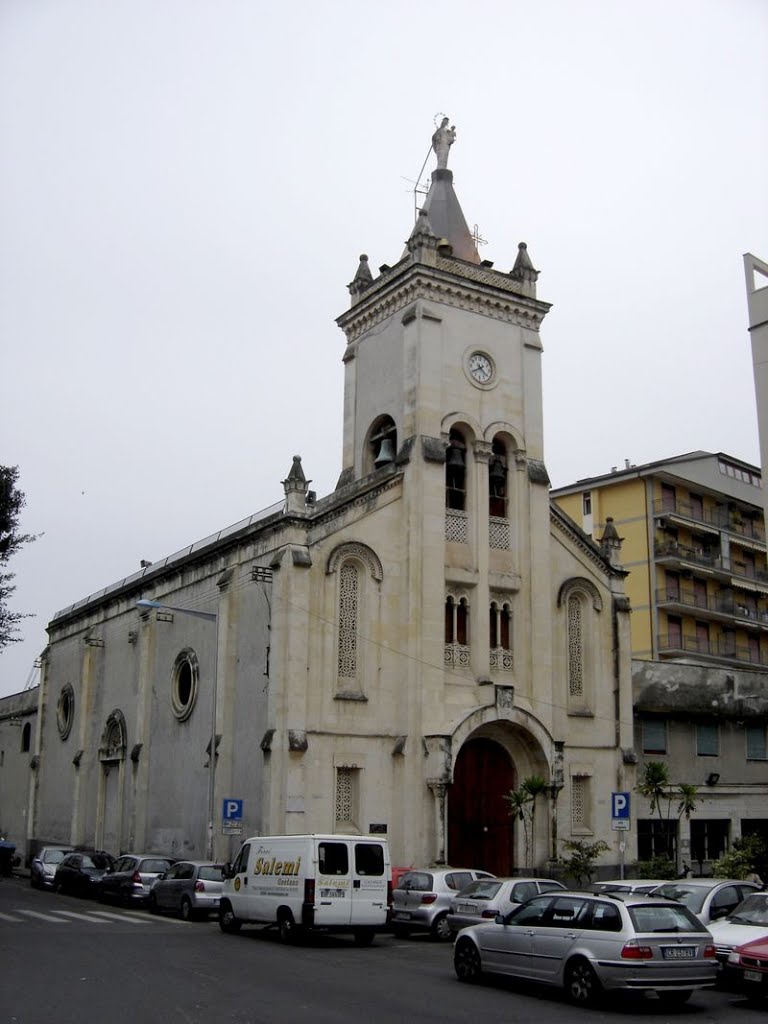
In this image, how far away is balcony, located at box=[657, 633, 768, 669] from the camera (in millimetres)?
55906

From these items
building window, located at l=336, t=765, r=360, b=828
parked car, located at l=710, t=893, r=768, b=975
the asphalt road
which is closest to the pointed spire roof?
building window, located at l=336, t=765, r=360, b=828

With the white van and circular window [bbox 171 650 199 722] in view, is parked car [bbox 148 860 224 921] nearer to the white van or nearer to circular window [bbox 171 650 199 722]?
the white van

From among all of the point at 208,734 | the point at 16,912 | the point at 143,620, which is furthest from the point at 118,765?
the point at 16,912

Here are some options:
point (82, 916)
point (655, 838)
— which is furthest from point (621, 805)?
point (82, 916)

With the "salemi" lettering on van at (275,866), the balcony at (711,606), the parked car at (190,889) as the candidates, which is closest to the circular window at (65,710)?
the parked car at (190,889)

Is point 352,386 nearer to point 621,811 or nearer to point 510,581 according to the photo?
point 510,581

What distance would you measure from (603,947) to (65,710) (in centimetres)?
3920

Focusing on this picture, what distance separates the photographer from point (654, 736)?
3903 cm

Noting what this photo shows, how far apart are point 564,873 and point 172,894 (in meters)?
11.0

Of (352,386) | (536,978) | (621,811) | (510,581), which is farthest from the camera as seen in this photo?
(352,386)

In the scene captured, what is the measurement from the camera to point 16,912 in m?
28.0

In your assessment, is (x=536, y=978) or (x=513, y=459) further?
(x=513, y=459)

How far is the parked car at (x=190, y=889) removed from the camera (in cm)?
2719

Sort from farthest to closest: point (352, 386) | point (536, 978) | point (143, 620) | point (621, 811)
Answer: point (143, 620)
point (352, 386)
point (621, 811)
point (536, 978)
